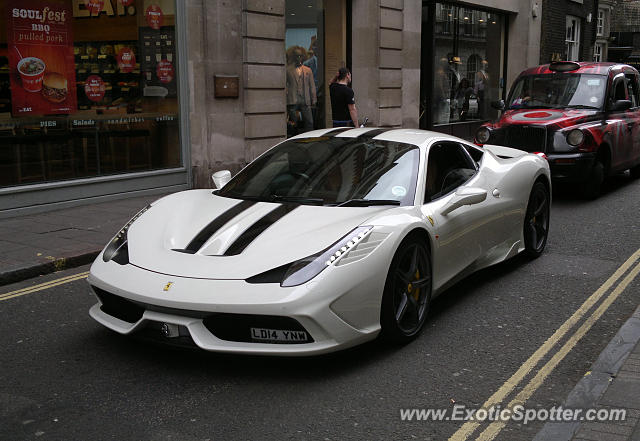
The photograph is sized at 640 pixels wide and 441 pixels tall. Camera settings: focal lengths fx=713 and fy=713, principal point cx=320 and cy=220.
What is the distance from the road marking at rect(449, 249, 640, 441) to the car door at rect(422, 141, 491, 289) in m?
0.84

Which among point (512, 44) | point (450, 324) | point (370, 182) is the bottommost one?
point (450, 324)

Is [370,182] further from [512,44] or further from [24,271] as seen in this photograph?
[512,44]

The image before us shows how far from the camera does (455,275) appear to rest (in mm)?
5359

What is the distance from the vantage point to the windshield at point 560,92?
11516 mm

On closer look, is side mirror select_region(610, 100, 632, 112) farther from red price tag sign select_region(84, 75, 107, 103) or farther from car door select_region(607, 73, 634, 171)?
red price tag sign select_region(84, 75, 107, 103)

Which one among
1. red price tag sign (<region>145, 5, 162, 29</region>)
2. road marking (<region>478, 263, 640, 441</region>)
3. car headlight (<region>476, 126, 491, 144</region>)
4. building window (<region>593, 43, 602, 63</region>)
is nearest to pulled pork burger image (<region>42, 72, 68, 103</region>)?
red price tag sign (<region>145, 5, 162, 29</region>)

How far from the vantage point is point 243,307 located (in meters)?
3.80

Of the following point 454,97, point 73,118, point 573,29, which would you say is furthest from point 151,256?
point 573,29

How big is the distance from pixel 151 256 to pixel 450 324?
2.18 m

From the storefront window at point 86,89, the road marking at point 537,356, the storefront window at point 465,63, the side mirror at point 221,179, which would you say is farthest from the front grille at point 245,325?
the storefront window at point 465,63

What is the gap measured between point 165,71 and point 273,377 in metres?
8.75

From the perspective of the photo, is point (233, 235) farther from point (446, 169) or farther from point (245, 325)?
point (446, 169)

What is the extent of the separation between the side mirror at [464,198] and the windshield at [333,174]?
1.10 ft

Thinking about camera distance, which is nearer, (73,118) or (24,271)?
(24,271)
